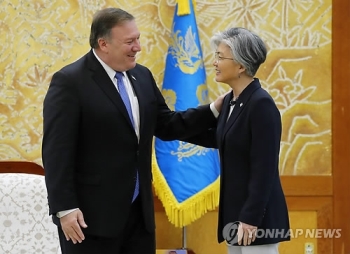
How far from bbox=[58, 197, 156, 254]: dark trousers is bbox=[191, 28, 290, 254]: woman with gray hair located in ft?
1.09

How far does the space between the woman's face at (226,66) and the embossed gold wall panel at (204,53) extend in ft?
6.15

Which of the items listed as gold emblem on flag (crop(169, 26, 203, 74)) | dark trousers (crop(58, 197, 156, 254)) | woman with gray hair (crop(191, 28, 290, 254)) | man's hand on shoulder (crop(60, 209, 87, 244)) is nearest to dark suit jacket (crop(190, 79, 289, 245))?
woman with gray hair (crop(191, 28, 290, 254))

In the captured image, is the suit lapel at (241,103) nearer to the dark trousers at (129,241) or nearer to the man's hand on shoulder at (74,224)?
the dark trousers at (129,241)

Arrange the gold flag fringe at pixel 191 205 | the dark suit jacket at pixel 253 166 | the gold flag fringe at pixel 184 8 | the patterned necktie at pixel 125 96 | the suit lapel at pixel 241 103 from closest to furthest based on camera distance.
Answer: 1. the dark suit jacket at pixel 253 166
2. the suit lapel at pixel 241 103
3. the patterned necktie at pixel 125 96
4. the gold flag fringe at pixel 191 205
5. the gold flag fringe at pixel 184 8

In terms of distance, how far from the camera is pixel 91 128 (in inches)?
116

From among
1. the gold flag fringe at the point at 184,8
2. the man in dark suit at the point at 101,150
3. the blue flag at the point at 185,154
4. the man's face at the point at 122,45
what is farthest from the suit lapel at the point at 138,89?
the gold flag fringe at the point at 184,8

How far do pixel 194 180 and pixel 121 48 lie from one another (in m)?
1.79

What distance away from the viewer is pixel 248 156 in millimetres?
2898

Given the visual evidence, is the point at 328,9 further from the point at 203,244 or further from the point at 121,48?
the point at 121,48

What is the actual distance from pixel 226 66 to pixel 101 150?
638mm

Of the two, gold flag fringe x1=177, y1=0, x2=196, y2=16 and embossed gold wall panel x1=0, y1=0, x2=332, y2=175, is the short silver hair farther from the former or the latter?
embossed gold wall panel x1=0, y1=0, x2=332, y2=175

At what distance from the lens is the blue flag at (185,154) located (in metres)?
4.62

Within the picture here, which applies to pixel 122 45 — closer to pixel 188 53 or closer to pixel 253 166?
pixel 253 166

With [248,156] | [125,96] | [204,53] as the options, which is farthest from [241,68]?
[204,53]
